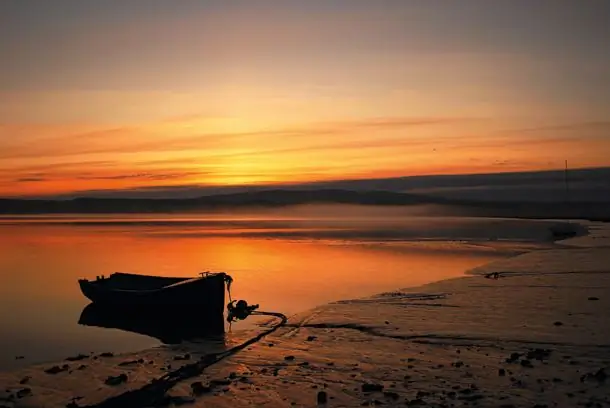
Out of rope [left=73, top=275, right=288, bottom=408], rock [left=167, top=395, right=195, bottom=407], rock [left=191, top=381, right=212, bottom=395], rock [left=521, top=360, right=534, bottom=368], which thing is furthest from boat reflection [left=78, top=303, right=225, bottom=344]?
rock [left=521, top=360, right=534, bottom=368]

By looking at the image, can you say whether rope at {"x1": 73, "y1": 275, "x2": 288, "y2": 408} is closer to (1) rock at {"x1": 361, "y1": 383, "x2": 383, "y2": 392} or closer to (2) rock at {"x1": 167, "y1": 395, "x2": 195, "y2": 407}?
(2) rock at {"x1": 167, "y1": 395, "x2": 195, "y2": 407}

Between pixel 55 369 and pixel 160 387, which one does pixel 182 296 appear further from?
pixel 160 387

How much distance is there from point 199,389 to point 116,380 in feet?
6.41

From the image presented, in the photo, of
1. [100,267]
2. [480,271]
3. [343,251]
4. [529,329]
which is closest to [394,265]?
[480,271]

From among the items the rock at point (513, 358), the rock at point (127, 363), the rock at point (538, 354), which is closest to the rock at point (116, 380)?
the rock at point (127, 363)

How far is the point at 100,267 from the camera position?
39.8 meters

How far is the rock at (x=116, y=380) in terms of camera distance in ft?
40.0

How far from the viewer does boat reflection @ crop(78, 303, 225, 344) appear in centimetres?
1880

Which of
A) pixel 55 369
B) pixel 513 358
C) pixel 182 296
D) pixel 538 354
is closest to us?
pixel 513 358

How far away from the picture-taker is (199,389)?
11383mm

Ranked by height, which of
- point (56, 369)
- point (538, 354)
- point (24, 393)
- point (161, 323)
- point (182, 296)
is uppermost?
point (182, 296)

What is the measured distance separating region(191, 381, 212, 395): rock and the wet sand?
0.9 inches

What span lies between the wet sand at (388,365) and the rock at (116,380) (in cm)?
3

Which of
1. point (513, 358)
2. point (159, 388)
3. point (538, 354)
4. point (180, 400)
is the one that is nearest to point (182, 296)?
point (159, 388)
